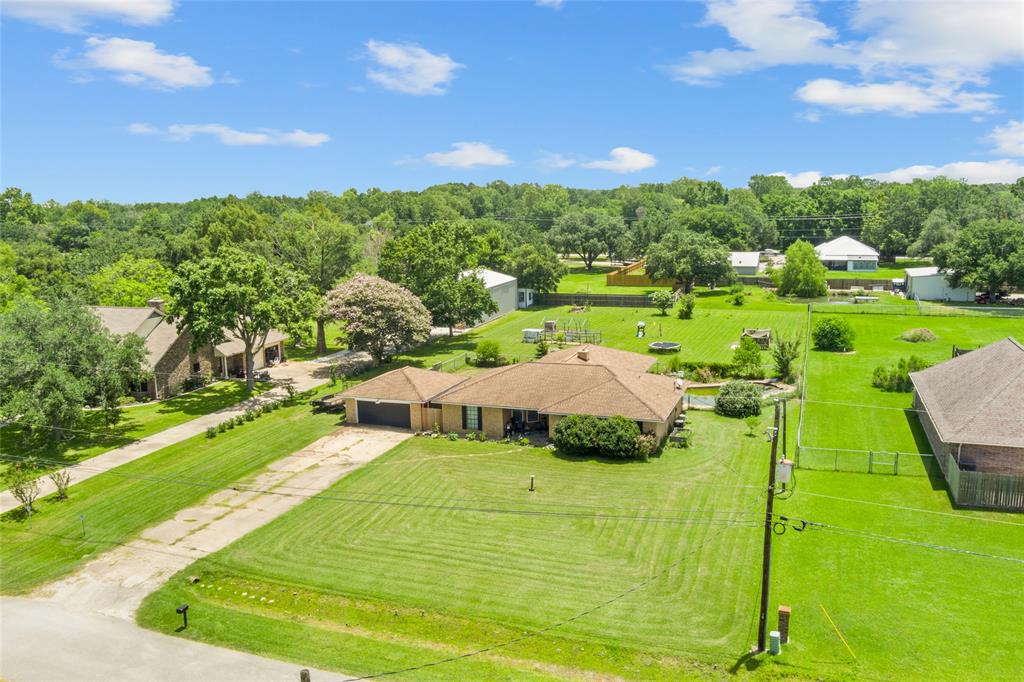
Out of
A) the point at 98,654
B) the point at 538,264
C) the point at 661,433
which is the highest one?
the point at 538,264

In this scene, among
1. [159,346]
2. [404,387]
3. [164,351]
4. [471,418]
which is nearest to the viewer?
[471,418]

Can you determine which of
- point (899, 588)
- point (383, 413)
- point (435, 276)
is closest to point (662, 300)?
point (435, 276)

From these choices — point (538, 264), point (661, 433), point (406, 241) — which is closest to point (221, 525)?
point (661, 433)

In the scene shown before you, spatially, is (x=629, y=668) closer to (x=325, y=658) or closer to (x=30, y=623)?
(x=325, y=658)

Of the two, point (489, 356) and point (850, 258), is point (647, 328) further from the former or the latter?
point (850, 258)

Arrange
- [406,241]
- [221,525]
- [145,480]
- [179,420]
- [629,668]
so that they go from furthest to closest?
[406,241] → [179,420] → [145,480] → [221,525] → [629,668]

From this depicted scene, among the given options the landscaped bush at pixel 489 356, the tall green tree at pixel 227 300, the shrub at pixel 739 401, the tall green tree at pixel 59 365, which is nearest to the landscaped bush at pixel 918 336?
the shrub at pixel 739 401
